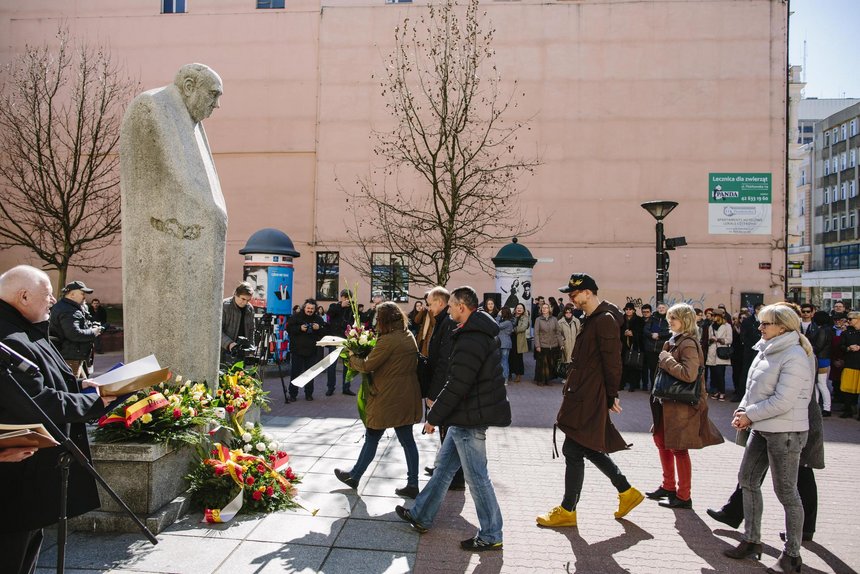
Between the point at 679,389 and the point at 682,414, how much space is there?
8.7 inches

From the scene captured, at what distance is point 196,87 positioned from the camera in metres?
5.26

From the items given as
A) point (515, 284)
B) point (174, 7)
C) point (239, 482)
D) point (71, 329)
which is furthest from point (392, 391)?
point (174, 7)

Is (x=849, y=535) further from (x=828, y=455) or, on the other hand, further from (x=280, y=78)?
(x=280, y=78)

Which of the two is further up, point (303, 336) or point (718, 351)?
point (303, 336)

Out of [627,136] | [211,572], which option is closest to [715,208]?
[627,136]

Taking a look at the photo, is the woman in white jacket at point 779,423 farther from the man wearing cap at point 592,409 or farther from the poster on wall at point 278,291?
the poster on wall at point 278,291

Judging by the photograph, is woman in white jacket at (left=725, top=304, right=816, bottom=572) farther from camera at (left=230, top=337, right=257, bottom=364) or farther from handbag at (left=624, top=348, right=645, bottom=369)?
handbag at (left=624, top=348, right=645, bottom=369)

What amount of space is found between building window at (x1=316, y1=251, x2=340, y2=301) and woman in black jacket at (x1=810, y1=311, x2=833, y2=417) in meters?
17.0

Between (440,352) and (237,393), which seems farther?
(440,352)

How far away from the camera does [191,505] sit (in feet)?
15.7

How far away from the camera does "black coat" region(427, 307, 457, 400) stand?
19.0 feet

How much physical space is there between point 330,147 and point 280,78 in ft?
11.6

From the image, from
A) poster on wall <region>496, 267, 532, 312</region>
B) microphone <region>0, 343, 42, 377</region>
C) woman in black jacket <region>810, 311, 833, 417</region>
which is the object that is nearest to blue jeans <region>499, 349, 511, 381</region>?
poster on wall <region>496, 267, 532, 312</region>

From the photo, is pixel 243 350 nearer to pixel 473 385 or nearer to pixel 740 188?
pixel 473 385
